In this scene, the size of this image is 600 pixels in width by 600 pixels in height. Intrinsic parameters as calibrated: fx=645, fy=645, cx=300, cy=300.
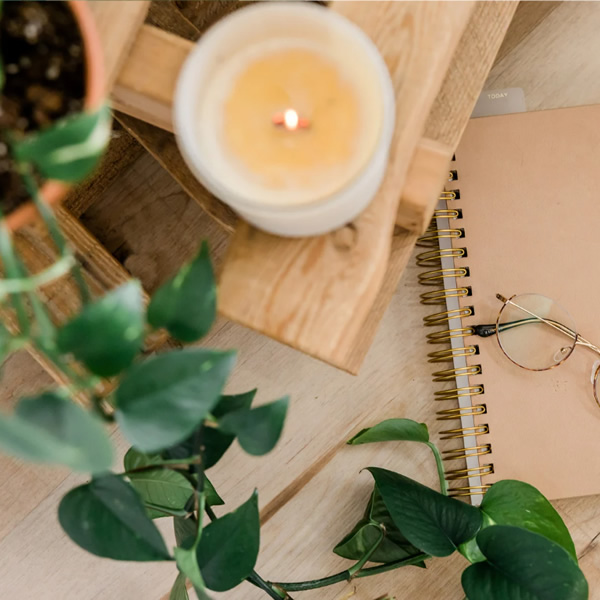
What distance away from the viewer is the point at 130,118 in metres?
0.49

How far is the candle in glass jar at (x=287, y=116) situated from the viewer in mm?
327

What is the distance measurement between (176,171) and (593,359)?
1.51ft

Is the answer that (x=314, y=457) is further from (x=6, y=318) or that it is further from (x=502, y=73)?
(x=502, y=73)

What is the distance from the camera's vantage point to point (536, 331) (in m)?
0.67

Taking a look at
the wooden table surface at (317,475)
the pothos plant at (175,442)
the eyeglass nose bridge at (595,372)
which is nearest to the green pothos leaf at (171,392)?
the pothos plant at (175,442)

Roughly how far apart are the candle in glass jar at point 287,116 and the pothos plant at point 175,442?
52 mm

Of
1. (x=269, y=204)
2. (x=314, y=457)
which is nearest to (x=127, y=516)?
(x=269, y=204)

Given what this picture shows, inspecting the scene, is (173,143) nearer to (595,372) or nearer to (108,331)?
(108,331)

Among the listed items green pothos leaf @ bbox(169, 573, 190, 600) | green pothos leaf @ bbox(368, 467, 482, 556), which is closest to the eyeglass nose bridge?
green pothos leaf @ bbox(368, 467, 482, 556)

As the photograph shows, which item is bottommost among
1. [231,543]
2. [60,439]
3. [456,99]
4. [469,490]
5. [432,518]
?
[469,490]

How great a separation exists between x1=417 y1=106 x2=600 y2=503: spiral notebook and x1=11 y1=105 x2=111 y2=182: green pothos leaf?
466mm

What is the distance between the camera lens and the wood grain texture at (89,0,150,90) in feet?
1.16

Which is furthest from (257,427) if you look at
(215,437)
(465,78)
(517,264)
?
(517,264)

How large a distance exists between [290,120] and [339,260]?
0.08m
